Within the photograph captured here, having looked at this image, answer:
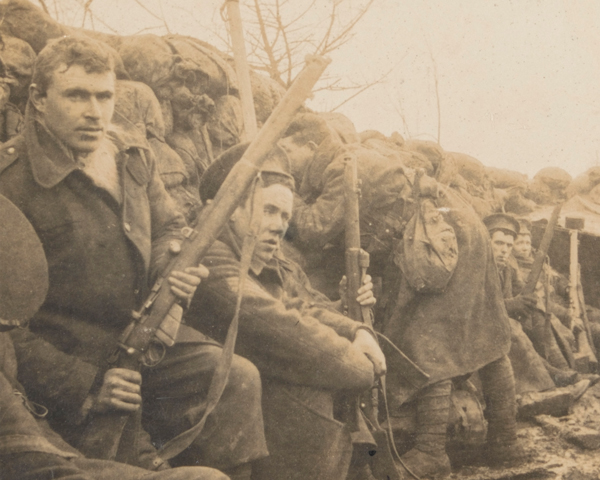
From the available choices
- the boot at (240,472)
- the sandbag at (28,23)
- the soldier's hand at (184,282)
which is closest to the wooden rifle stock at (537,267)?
the boot at (240,472)

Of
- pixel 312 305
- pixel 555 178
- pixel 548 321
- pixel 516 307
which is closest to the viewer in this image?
pixel 312 305

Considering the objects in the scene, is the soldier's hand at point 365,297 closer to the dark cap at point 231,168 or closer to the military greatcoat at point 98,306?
the dark cap at point 231,168

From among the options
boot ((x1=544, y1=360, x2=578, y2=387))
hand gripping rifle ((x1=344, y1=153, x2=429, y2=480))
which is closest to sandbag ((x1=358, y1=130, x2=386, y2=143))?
hand gripping rifle ((x1=344, y1=153, x2=429, y2=480))

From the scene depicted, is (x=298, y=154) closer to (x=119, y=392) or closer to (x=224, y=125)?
(x=224, y=125)

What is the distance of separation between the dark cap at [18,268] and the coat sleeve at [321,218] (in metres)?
1.91

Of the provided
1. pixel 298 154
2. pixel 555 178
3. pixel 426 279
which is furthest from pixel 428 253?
pixel 555 178

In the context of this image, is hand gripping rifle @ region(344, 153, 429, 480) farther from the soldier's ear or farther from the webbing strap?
the soldier's ear

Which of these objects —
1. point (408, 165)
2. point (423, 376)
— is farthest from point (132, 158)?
point (408, 165)

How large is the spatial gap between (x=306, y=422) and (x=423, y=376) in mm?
1123

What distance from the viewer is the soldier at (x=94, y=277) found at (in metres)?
2.62

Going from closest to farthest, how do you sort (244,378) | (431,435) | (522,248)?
(244,378), (431,435), (522,248)

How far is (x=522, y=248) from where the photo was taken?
5656 mm

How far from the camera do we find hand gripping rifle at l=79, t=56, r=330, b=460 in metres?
2.57

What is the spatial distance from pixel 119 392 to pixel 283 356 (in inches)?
34.8
